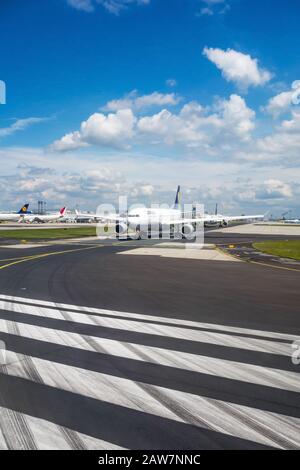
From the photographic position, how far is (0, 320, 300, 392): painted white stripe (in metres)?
5.99

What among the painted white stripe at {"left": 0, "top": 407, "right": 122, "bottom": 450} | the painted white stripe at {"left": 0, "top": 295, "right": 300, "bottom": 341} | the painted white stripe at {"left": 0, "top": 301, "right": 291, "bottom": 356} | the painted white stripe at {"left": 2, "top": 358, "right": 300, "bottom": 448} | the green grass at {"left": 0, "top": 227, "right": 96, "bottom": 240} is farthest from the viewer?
the green grass at {"left": 0, "top": 227, "right": 96, "bottom": 240}

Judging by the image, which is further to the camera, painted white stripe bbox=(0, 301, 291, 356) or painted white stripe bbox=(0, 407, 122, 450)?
painted white stripe bbox=(0, 301, 291, 356)

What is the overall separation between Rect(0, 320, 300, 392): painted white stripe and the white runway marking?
0.02m

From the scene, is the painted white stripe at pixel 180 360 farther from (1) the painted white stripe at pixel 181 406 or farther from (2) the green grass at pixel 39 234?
(2) the green grass at pixel 39 234

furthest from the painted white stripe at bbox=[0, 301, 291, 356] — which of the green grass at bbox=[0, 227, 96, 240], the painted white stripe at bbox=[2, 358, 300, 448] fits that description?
the green grass at bbox=[0, 227, 96, 240]

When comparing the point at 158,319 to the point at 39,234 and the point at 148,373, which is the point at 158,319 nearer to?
the point at 148,373

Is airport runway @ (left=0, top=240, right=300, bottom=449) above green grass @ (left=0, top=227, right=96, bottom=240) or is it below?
below

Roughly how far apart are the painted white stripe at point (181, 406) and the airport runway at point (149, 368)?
2 centimetres

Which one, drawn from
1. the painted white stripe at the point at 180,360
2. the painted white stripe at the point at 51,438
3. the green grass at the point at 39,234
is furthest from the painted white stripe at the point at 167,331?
the green grass at the point at 39,234

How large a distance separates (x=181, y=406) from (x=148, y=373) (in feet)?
3.99

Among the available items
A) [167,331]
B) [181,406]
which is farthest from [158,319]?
[181,406]

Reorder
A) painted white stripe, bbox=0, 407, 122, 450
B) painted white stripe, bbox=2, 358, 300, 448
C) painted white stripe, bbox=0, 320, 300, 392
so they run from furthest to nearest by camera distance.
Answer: painted white stripe, bbox=0, 320, 300, 392
painted white stripe, bbox=2, 358, 300, 448
painted white stripe, bbox=0, 407, 122, 450

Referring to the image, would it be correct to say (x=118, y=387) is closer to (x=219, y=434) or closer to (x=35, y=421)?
(x=35, y=421)

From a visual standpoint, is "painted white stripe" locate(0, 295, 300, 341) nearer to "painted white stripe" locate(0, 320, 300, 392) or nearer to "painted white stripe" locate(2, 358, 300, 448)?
"painted white stripe" locate(0, 320, 300, 392)
